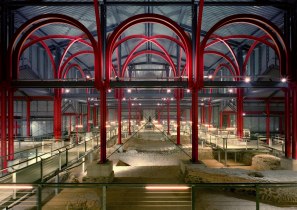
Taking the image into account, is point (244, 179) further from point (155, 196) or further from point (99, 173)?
point (99, 173)

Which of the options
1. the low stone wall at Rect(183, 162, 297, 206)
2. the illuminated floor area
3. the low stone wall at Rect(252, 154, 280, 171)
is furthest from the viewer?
the low stone wall at Rect(252, 154, 280, 171)

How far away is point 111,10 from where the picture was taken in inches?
685

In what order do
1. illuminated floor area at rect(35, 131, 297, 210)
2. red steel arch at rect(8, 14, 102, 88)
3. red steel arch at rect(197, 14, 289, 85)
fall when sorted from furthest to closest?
red steel arch at rect(197, 14, 289, 85), red steel arch at rect(8, 14, 102, 88), illuminated floor area at rect(35, 131, 297, 210)

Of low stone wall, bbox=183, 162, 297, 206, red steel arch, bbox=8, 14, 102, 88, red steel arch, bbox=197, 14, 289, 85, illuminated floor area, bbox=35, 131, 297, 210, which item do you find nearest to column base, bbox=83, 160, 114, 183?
illuminated floor area, bbox=35, 131, 297, 210

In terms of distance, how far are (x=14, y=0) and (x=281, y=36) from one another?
15470 mm

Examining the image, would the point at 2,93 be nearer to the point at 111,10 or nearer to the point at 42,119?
the point at 111,10

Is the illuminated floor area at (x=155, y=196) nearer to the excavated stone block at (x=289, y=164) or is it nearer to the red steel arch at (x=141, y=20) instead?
the excavated stone block at (x=289, y=164)

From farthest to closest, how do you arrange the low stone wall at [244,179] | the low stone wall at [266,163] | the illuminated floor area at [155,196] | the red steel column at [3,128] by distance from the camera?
the low stone wall at [266,163]
the red steel column at [3,128]
the low stone wall at [244,179]
the illuminated floor area at [155,196]

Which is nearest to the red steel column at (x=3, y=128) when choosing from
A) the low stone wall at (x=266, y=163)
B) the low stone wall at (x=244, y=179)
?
the low stone wall at (x=244, y=179)

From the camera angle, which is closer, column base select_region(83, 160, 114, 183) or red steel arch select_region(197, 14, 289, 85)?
column base select_region(83, 160, 114, 183)

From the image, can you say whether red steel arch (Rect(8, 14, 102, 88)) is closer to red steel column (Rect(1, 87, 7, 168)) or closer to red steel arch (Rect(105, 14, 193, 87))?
red steel arch (Rect(105, 14, 193, 87))


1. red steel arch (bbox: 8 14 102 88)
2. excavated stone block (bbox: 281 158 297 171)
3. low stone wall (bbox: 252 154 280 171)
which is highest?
red steel arch (bbox: 8 14 102 88)

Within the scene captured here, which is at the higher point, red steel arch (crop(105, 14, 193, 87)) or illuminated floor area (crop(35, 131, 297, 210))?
red steel arch (crop(105, 14, 193, 87))

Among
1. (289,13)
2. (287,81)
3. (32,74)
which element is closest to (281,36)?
(289,13)
